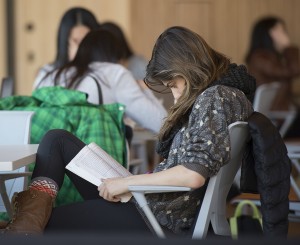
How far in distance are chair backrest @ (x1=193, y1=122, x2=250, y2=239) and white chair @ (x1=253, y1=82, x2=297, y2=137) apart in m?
3.18

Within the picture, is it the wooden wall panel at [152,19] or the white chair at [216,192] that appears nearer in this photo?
the white chair at [216,192]

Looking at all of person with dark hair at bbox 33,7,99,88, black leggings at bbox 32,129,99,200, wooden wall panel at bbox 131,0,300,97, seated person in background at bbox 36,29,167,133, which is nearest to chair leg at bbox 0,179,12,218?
Result: black leggings at bbox 32,129,99,200

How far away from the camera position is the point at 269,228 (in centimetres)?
261

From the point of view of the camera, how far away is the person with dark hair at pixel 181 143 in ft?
8.38

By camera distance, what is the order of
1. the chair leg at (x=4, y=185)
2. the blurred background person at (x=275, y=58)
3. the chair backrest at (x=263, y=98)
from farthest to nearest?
the blurred background person at (x=275, y=58), the chair backrest at (x=263, y=98), the chair leg at (x=4, y=185)

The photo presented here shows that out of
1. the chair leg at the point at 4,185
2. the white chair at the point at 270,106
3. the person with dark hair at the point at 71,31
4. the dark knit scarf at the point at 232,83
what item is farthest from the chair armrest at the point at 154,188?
the white chair at the point at 270,106

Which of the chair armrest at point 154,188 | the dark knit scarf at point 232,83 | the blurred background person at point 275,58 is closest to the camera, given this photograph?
the chair armrest at point 154,188

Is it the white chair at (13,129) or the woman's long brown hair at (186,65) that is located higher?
the woman's long brown hair at (186,65)

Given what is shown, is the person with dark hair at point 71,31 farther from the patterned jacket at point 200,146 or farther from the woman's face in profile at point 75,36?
the patterned jacket at point 200,146

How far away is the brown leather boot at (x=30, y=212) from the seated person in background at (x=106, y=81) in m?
1.52

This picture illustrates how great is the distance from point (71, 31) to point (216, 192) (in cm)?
266

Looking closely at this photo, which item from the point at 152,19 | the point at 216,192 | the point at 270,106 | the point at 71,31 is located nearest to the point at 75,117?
the point at 216,192

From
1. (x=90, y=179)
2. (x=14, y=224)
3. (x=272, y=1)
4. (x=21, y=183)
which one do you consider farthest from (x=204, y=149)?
(x=272, y=1)

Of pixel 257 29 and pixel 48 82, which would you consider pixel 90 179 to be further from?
pixel 257 29
